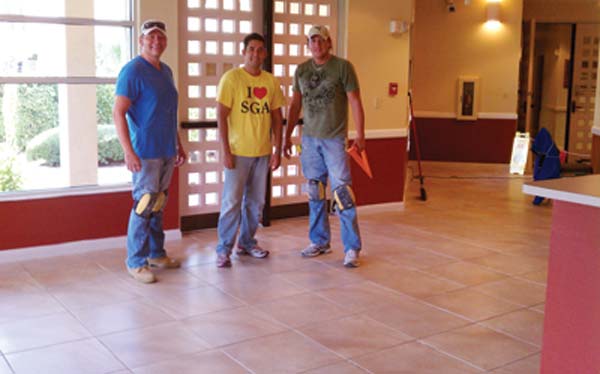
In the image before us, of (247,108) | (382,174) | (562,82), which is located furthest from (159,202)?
(562,82)

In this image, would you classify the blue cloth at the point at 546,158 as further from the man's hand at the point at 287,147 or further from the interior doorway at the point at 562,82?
the man's hand at the point at 287,147

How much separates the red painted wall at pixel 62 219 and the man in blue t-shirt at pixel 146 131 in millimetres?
803

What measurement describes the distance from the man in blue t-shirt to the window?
913 millimetres

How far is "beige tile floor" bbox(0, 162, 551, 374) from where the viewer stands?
334 cm

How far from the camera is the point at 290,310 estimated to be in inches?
159

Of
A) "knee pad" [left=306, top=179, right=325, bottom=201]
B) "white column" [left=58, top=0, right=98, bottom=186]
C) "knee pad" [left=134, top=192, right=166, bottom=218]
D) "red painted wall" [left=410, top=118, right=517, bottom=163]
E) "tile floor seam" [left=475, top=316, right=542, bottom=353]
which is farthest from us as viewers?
"red painted wall" [left=410, top=118, right=517, bottom=163]

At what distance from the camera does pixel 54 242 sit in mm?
5098

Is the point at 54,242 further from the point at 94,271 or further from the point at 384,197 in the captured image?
the point at 384,197

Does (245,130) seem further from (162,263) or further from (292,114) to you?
(162,263)

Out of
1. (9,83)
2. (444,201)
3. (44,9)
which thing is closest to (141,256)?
(9,83)

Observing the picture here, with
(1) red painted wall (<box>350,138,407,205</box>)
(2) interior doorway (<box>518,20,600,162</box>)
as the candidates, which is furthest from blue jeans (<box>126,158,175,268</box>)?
(2) interior doorway (<box>518,20,600,162</box>)

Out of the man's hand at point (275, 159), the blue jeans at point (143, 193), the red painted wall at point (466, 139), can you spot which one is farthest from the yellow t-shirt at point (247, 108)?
the red painted wall at point (466, 139)

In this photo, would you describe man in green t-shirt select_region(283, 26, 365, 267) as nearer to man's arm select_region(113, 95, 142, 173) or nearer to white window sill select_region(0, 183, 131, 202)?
man's arm select_region(113, 95, 142, 173)

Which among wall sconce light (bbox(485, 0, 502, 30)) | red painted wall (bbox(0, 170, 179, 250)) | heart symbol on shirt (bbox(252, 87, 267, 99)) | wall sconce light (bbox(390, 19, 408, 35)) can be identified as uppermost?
wall sconce light (bbox(485, 0, 502, 30))
